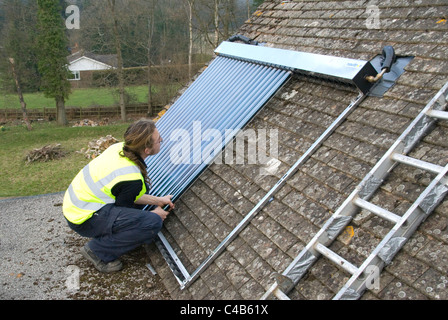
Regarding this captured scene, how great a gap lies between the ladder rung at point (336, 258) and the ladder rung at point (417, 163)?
81cm

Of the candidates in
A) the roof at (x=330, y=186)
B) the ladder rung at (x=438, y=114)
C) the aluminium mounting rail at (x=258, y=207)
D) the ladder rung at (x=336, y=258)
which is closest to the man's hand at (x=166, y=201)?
the roof at (x=330, y=186)

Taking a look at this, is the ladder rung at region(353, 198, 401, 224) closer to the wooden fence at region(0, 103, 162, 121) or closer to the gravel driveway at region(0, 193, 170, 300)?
the gravel driveway at region(0, 193, 170, 300)

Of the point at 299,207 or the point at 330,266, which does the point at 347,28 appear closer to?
the point at 299,207

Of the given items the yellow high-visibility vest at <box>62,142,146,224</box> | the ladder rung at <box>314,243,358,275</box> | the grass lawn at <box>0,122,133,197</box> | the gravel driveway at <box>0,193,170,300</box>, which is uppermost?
the ladder rung at <box>314,243,358,275</box>

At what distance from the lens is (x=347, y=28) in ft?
14.9

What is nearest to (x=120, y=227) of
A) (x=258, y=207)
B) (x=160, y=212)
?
(x=160, y=212)

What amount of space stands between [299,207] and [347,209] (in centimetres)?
48

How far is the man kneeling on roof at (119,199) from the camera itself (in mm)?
3834

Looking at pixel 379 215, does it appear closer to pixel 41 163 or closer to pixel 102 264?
pixel 102 264

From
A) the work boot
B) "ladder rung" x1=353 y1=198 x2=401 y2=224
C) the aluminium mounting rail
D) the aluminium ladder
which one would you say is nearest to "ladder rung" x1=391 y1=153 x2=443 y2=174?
the aluminium ladder

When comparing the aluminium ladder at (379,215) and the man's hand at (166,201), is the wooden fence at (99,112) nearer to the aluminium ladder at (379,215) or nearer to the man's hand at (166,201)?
the man's hand at (166,201)

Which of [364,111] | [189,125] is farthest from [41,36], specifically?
[364,111]

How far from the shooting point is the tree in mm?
23609

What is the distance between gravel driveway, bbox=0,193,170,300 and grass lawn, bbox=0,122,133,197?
5.60 meters
